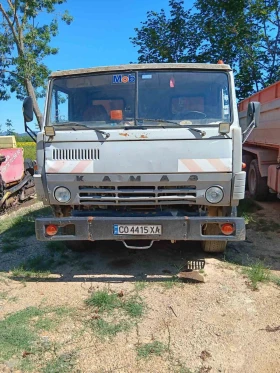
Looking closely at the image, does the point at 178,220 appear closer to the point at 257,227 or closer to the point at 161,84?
the point at 161,84

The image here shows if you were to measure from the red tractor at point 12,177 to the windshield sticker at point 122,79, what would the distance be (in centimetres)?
458

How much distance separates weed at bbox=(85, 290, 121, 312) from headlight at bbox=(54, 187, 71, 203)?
1.12 m

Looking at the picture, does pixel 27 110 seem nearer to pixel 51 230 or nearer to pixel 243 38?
pixel 51 230

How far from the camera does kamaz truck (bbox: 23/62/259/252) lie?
12.5 feet

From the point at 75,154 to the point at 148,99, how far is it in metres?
1.08

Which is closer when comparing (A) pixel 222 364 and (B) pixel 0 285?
(A) pixel 222 364

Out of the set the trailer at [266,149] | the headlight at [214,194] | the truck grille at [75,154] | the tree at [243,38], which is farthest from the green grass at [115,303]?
the tree at [243,38]

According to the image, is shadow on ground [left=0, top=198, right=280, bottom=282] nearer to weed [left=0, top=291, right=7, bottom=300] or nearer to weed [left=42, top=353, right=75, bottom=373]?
weed [left=0, top=291, right=7, bottom=300]

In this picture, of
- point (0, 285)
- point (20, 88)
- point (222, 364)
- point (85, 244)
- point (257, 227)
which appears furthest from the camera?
point (20, 88)

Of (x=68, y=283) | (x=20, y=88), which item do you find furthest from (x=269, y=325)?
(x=20, y=88)

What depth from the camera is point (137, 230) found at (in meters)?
3.88

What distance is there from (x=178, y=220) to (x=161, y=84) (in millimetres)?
1634

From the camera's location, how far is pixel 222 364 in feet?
8.77

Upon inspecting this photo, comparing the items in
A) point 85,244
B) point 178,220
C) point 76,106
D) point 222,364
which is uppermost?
point 76,106
